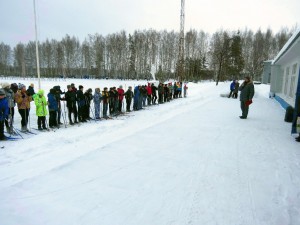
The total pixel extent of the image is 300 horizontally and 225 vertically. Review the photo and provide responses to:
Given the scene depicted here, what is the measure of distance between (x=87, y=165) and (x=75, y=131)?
314cm

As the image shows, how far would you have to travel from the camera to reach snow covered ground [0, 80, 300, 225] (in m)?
2.87

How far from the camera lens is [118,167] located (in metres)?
4.29

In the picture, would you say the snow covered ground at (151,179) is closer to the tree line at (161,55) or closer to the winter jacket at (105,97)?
the winter jacket at (105,97)

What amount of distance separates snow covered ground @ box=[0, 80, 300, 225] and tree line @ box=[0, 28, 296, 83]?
156ft

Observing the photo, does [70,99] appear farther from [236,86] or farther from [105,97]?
[236,86]

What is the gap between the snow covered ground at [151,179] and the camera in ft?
9.42

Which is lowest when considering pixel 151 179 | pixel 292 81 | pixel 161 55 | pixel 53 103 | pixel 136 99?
pixel 151 179

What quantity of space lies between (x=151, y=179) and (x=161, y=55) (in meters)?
59.7

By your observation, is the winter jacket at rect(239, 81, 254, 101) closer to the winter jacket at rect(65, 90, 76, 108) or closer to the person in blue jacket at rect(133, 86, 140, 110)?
the person in blue jacket at rect(133, 86, 140, 110)

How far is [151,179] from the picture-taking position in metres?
3.81

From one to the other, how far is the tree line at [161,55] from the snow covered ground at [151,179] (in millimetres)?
47663

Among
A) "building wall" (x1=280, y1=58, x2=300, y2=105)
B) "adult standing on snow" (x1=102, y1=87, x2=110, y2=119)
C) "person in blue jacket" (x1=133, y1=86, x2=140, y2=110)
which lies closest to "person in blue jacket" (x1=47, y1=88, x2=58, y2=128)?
"adult standing on snow" (x1=102, y1=87, x2=110, y2=119)

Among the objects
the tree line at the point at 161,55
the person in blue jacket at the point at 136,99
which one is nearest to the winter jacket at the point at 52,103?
the person in blue jacket at the point at 136,99

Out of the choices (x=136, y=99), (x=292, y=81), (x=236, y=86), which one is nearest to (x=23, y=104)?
(x=136, y=99)
